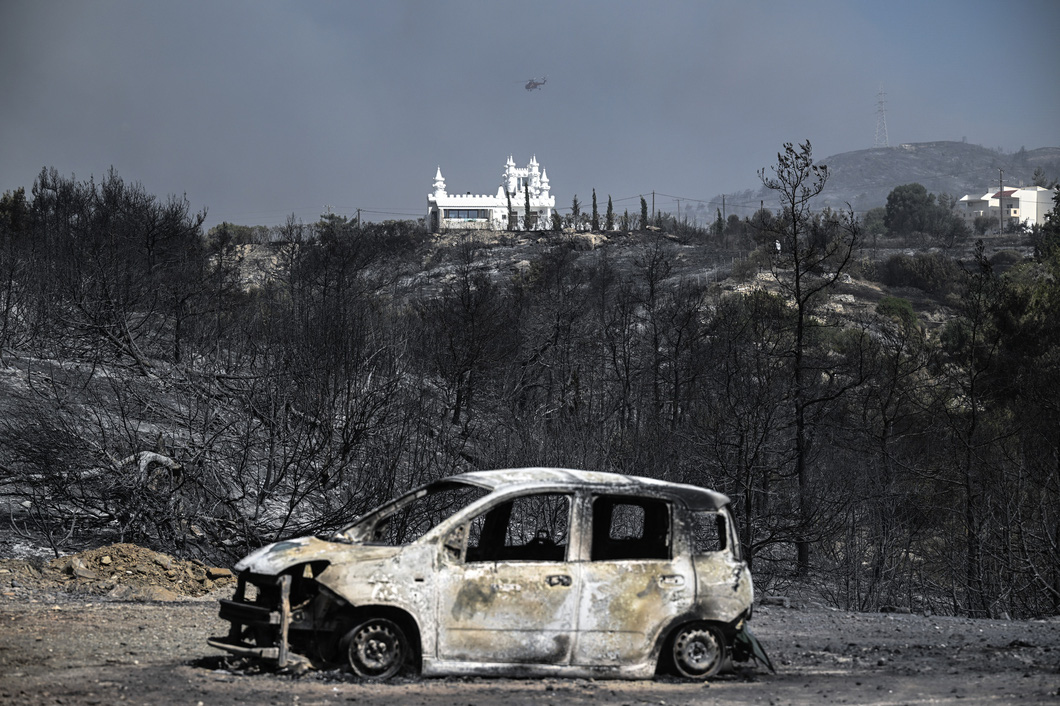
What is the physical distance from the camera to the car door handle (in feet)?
26.0

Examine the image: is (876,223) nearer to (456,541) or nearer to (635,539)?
(635,539)

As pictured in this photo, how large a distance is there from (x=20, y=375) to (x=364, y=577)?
25913 mm

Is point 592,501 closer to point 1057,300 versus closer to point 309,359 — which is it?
point 309,359

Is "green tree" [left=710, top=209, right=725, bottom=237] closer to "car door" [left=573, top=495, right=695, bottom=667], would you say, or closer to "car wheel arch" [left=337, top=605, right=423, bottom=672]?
"car door" [left=573, top=495, right=695, bottom=667]

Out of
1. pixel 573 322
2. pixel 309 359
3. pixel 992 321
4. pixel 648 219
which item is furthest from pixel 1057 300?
pixel 648 219

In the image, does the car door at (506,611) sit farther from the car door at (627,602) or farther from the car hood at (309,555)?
the car hood at (309,555)

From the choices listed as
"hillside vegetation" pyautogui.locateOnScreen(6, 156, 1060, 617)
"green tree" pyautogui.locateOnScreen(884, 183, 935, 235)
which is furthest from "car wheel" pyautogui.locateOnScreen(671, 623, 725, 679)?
"green tree" pyautogui.locateOnScreen(884, 183, 935, 235)

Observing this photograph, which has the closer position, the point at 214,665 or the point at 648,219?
the point at 214,665

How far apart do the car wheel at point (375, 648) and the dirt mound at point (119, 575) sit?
4618mm

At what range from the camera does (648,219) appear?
406 ft

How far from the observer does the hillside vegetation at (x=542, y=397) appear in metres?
17.0

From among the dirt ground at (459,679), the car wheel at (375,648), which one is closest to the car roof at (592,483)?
the car wheel at (375,648)

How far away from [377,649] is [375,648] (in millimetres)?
19

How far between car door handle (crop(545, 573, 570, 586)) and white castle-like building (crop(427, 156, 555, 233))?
107338mm
